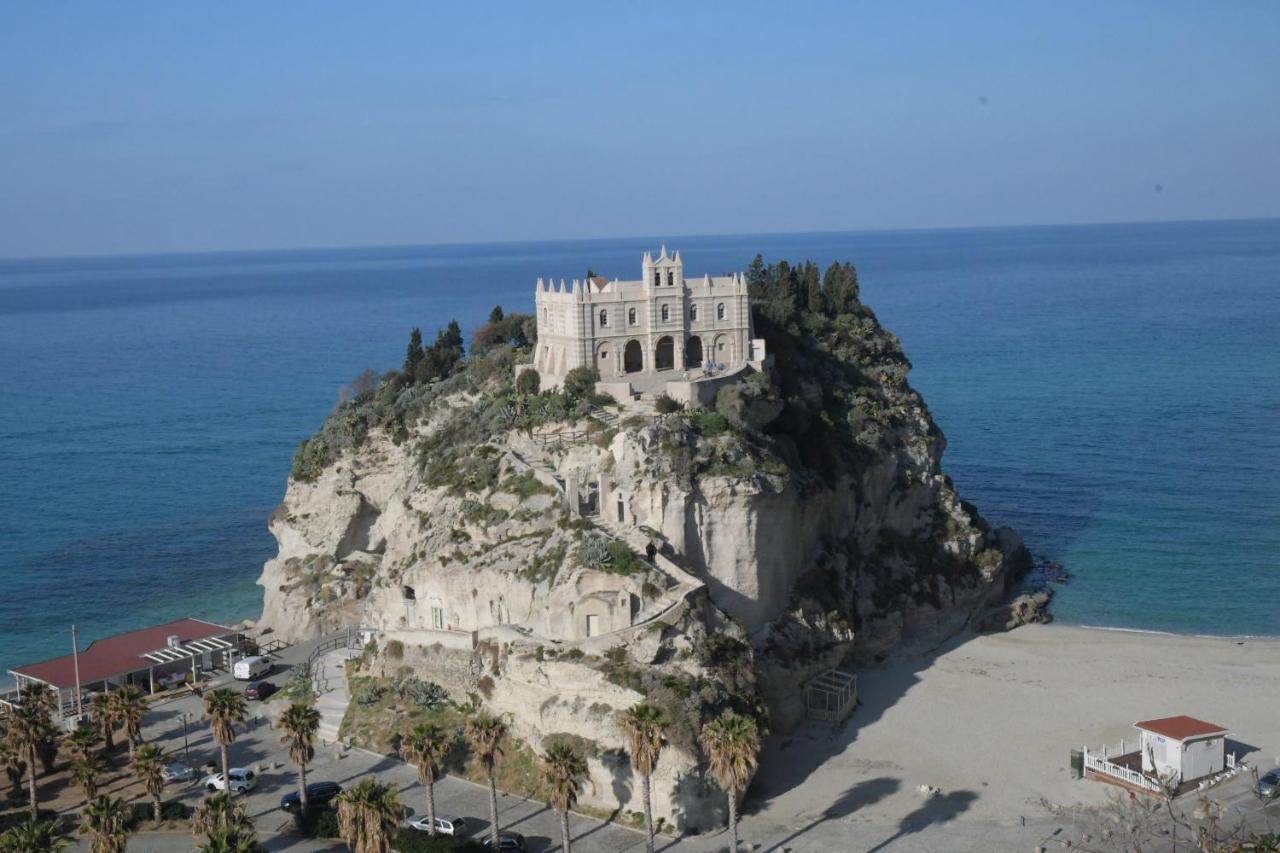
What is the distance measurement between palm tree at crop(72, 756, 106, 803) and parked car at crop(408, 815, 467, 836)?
10.0 meters

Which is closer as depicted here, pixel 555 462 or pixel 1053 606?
pixel 555 462

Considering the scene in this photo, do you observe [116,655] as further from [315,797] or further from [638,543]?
[638,543]

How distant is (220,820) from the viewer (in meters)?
35.0

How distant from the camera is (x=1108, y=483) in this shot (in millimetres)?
82312

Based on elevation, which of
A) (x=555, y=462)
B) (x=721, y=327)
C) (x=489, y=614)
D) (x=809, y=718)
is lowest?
(x=809, y=718)

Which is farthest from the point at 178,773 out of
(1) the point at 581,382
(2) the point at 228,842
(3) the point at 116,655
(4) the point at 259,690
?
(1) the point at 581,382

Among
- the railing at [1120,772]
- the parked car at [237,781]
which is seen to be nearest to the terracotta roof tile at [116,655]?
the parked car at [237,781]

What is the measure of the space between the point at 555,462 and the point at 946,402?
6440cm

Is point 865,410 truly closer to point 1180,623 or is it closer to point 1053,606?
point 1053,606

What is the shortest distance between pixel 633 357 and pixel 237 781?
2609 cm

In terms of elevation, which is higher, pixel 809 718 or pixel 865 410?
pixel 865 410

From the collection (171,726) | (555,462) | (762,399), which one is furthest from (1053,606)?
(171,726)

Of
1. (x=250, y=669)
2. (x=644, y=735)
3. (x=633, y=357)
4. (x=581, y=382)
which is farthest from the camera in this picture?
(x=633, y=357)

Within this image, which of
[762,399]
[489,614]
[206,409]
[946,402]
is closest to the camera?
[489,614]
